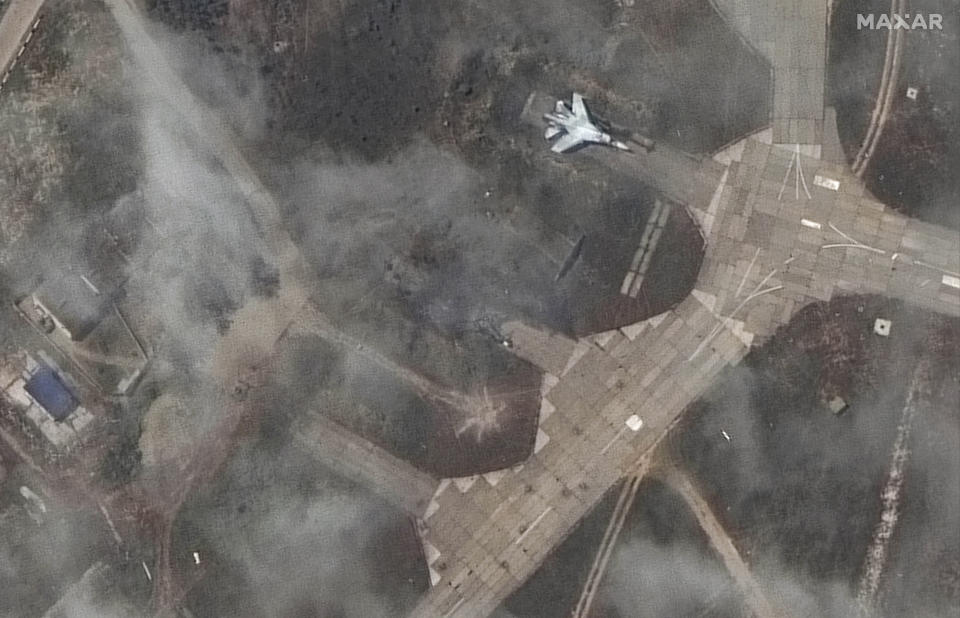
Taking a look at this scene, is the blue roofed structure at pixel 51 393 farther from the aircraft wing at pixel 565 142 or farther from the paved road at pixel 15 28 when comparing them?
the aircraft wing at pixel 565 142

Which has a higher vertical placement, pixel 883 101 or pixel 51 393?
pixel 51 393

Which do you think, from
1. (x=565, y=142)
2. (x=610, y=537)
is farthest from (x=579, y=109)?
(x=610, y=537)

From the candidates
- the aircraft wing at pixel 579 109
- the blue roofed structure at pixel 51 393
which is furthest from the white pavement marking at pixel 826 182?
the blue roofed structure at pixel 51 393

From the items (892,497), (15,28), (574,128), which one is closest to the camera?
(892,497)

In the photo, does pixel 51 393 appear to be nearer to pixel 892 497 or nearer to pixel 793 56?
pixel 793 56

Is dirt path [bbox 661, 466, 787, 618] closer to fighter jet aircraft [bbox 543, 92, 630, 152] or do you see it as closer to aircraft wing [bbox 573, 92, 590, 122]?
fighter jet aircraft [bbox 543, 92, 630, 152]

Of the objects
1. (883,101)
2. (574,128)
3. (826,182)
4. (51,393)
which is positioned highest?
(51,393)

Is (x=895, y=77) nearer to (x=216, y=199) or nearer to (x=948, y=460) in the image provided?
Answer: (x=948, y=460)
